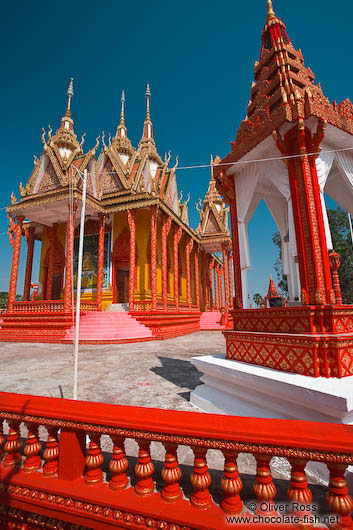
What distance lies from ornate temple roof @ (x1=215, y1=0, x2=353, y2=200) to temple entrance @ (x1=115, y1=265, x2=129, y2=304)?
450 inches

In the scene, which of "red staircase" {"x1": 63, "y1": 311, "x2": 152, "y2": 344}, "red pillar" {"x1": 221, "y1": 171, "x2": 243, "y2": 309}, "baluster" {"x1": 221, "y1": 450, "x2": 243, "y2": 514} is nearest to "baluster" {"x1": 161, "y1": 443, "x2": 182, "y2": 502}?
"baluster" {"x1": 221, "y1": 450, "x2": 243, "y2": 514}

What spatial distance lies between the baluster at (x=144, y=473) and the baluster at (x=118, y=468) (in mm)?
83

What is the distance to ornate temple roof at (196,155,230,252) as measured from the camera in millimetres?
20359

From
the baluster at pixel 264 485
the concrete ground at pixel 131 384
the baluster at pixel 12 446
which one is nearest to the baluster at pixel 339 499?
the baluster at pixel 264 485

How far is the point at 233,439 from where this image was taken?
1191 millimetres

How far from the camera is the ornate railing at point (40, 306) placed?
1135 centimetres

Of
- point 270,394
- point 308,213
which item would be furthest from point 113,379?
point 308,213

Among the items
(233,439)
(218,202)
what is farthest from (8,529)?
(218,202)

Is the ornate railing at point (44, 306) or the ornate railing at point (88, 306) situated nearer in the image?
the ornate railing at point (44, 306)

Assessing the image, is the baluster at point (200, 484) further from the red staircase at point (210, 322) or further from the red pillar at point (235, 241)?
the red staircase at point (210, 322)

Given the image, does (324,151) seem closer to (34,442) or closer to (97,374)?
(34,442)

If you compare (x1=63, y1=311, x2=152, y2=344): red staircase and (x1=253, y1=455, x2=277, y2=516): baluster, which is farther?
(x1=63, y1=311, x2=152, y2=344): red staircase

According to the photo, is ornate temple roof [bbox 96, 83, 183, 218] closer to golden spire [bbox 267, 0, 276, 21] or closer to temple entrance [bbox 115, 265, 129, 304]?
temple entrance [bbox 115, 265, 129, 304]

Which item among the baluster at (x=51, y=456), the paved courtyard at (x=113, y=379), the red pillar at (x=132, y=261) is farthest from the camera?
the red pillar at (x=132, y=261)
